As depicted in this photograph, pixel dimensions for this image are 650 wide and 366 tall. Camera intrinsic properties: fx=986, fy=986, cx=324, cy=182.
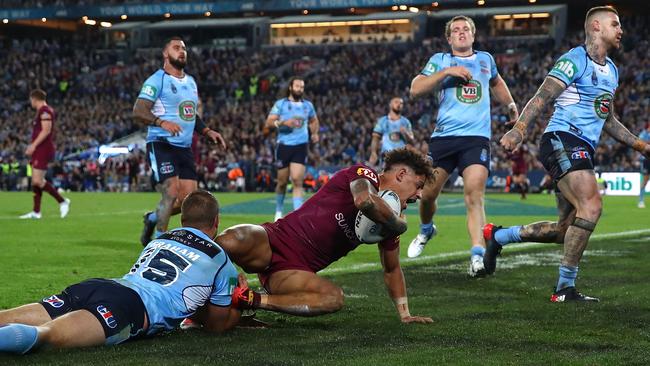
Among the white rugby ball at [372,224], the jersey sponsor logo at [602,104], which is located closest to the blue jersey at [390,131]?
the jersey sponsor logo at [602,104]

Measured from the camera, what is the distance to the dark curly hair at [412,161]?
582 cm

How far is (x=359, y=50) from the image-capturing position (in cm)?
5141

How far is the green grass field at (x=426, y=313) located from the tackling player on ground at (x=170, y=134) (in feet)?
2.36

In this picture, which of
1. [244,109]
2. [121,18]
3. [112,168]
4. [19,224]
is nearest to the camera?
[19,224]

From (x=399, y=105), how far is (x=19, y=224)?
26.5 ft

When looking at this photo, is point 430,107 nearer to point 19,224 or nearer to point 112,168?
point 112,168

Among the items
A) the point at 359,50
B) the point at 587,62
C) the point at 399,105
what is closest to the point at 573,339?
the point at 587,62

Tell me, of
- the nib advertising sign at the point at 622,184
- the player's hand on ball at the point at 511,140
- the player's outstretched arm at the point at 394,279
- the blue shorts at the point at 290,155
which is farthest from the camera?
the nib advertising sign at the point at 622,184

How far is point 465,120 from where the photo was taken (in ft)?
31.1

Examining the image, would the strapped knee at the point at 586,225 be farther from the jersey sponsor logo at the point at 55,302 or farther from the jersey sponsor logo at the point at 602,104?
the jersey sponsor logo at the point at 55,302

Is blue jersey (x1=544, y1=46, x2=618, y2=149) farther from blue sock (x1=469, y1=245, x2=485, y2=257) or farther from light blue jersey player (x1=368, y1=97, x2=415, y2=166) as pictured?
light blue jersey player (x1=368, y1=97, x2=415, y2=166)

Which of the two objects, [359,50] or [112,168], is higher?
[359,50]

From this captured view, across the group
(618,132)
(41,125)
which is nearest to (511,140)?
(618,132)

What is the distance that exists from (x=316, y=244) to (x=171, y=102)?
5303 millimetres
